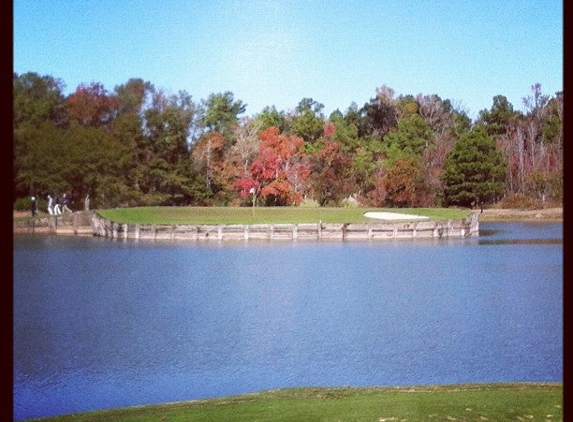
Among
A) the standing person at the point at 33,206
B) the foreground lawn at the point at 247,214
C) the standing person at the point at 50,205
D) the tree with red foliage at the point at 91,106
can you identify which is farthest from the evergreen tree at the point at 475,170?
the standing person at the point at 33,206

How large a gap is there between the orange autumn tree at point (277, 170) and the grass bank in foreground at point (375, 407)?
429 cm

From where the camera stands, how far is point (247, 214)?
1041cm

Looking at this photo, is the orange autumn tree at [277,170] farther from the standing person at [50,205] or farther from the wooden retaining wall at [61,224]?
the wooden retaining wall at [61,224]

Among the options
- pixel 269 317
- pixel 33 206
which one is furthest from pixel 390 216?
pixel 33 206

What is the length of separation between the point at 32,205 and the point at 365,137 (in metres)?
4.39

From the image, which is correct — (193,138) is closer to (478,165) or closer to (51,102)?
(51,102)

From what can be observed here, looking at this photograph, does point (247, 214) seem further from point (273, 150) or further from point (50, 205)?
point (50, 205)

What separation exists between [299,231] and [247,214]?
91.5 inches

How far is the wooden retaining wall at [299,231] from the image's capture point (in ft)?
37.5

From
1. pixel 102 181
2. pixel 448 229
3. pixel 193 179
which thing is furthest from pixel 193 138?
pixel 448 229

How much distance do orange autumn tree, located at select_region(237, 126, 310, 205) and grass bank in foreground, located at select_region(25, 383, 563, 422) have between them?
4.29 m

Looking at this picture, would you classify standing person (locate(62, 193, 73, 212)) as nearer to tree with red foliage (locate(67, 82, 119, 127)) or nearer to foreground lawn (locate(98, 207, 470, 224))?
foreground lawn (locate(98, 207, 470, 224))

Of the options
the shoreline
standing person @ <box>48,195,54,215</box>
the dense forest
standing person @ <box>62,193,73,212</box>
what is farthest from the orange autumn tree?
the shoreline

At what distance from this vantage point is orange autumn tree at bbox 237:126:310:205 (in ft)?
30.7
